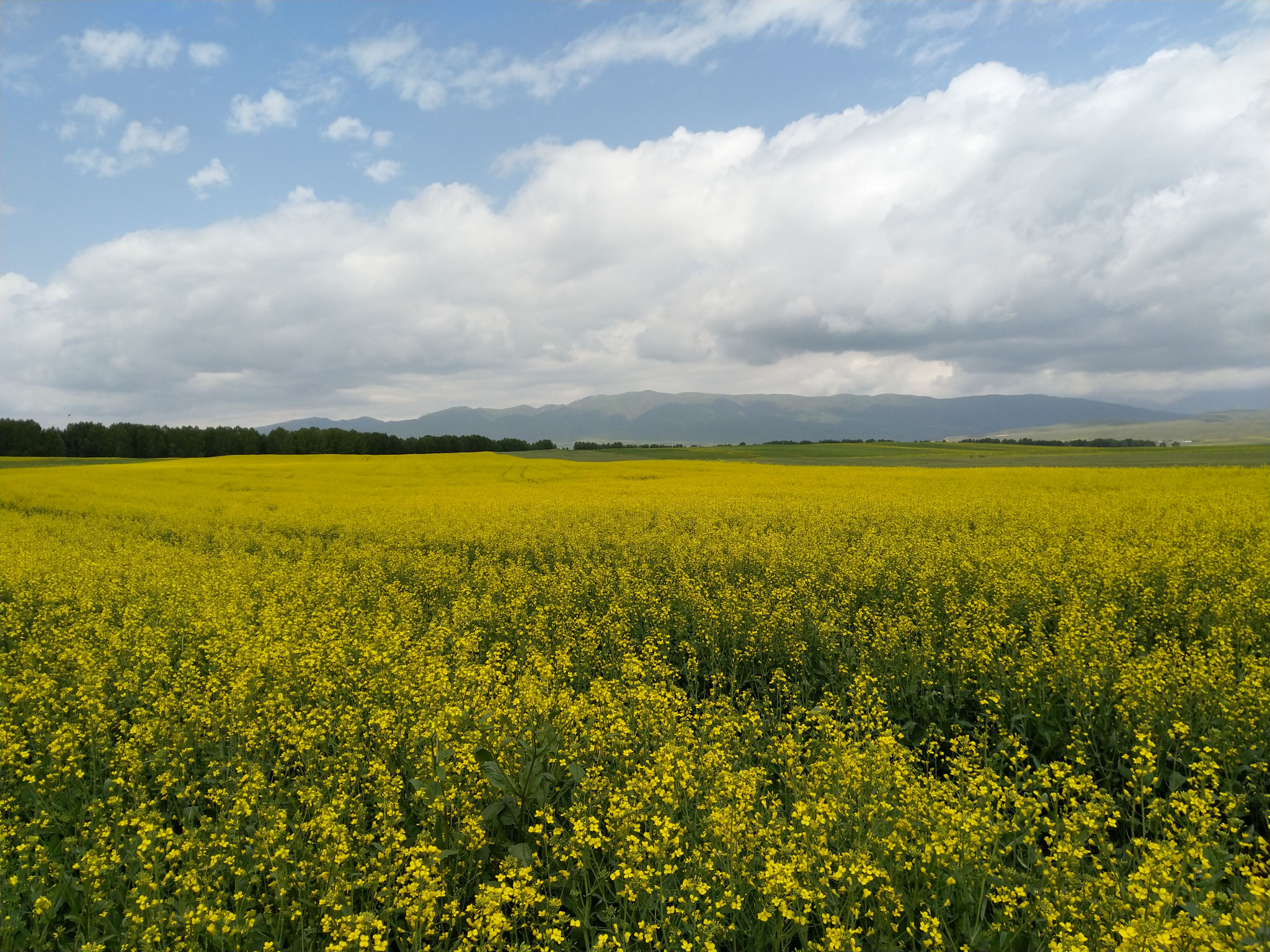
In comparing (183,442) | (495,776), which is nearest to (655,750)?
(495,776)

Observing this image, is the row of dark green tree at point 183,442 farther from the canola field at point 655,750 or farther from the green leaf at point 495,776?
the green leaf at point 495,776

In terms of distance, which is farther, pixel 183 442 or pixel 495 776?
pixel 183 442

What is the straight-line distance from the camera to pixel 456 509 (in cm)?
2094

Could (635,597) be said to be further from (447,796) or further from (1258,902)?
(1258,902)

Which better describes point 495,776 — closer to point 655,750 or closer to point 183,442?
point 655,750

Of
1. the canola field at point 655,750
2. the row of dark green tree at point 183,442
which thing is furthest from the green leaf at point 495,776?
the row of dark green tree at point 183,442

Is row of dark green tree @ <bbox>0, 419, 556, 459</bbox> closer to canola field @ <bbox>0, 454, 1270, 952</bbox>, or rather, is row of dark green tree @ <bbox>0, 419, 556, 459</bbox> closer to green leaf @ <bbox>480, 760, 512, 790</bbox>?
canola field @ <bbox>0, 454, 1270, 952</bbox>

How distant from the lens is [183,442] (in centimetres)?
8744

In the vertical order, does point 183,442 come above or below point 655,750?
above

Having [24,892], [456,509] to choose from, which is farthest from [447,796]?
[456,509]

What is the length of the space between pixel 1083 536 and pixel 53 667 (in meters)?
18.3

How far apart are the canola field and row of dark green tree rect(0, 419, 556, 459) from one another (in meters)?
76.9

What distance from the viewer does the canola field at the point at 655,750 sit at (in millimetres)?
3602

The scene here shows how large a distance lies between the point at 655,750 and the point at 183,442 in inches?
4154
